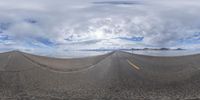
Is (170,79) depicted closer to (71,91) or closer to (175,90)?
(175,90)

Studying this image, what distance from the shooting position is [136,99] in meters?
6.74

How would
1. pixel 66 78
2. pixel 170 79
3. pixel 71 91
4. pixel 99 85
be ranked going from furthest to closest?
pixel 66 78 < pixel 170 79 < pixel 99 85 < pixel 71 91

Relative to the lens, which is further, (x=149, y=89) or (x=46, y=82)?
(x=46, y=82)

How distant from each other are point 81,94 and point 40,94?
0.73 meters

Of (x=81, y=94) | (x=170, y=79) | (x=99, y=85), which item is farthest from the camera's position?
(x=170, y=79)

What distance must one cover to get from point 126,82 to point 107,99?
78.1 inches

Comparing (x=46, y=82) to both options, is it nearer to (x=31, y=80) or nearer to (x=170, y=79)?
(x=31, y=80)

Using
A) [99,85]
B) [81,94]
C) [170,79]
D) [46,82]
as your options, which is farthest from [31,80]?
[170,79]

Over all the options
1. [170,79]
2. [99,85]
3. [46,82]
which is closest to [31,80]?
[46,82]

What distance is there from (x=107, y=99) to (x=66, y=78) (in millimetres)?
3045

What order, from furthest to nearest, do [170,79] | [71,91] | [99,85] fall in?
[170,79], [99,85], [71,91]

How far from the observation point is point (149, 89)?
7.84m

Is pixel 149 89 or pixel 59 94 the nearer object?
pixel 59 94

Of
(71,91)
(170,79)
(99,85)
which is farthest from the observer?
(170,79)
